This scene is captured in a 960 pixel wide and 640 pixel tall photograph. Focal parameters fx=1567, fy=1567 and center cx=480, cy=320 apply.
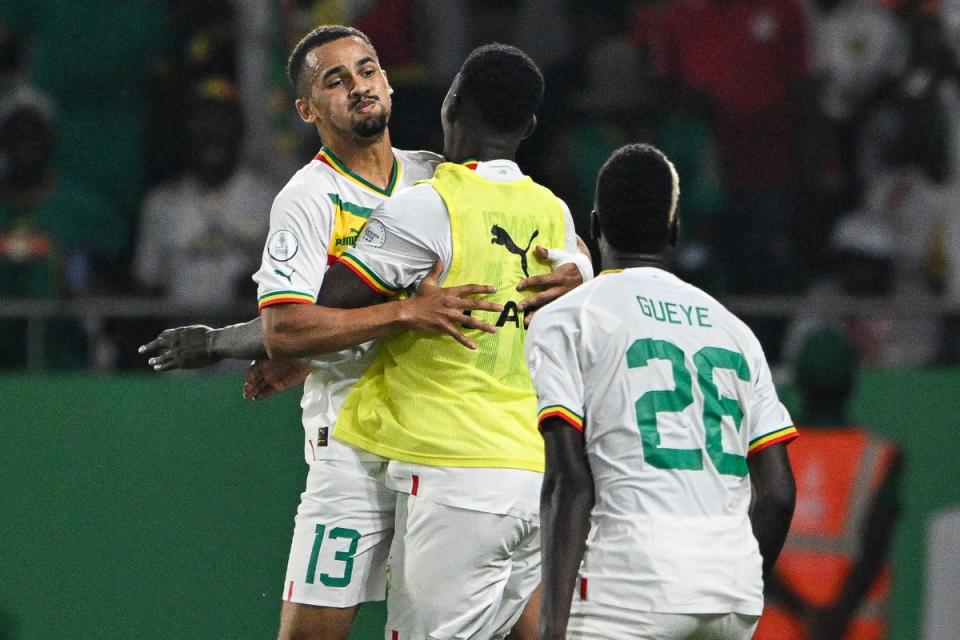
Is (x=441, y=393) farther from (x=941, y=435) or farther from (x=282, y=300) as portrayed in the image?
(x=941, y=435)

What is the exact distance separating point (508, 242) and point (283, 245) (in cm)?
64

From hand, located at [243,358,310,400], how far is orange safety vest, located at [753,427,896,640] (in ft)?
6.84

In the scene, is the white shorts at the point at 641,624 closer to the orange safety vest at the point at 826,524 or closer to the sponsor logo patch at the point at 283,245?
the sponsor logo patch at the point at 283,245

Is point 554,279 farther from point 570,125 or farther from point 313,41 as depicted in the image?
point 570,125

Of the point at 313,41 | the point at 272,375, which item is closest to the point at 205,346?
the point at 272,375

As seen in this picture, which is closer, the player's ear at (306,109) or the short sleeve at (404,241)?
the short sleeve at (404,241)

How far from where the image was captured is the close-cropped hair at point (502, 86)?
4.31 m

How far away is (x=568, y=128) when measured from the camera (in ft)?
28.5

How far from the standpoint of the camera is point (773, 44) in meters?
8.75

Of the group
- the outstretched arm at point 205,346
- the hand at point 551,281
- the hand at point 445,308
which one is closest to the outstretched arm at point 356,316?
the hand at point 445,308

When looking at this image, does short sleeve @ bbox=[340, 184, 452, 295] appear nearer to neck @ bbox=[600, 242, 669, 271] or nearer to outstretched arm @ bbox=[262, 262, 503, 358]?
outstretched arm @ bbox=[262, 262, 503, 358]

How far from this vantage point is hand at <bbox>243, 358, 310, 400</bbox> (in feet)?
16.1

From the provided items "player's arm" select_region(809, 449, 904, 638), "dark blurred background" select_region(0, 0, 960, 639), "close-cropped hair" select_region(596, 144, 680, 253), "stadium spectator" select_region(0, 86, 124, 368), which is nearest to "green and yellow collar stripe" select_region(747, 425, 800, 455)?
"close-cropped hair" select_region(596, 144, 680, 253)

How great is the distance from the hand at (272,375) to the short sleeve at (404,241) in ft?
2.21
